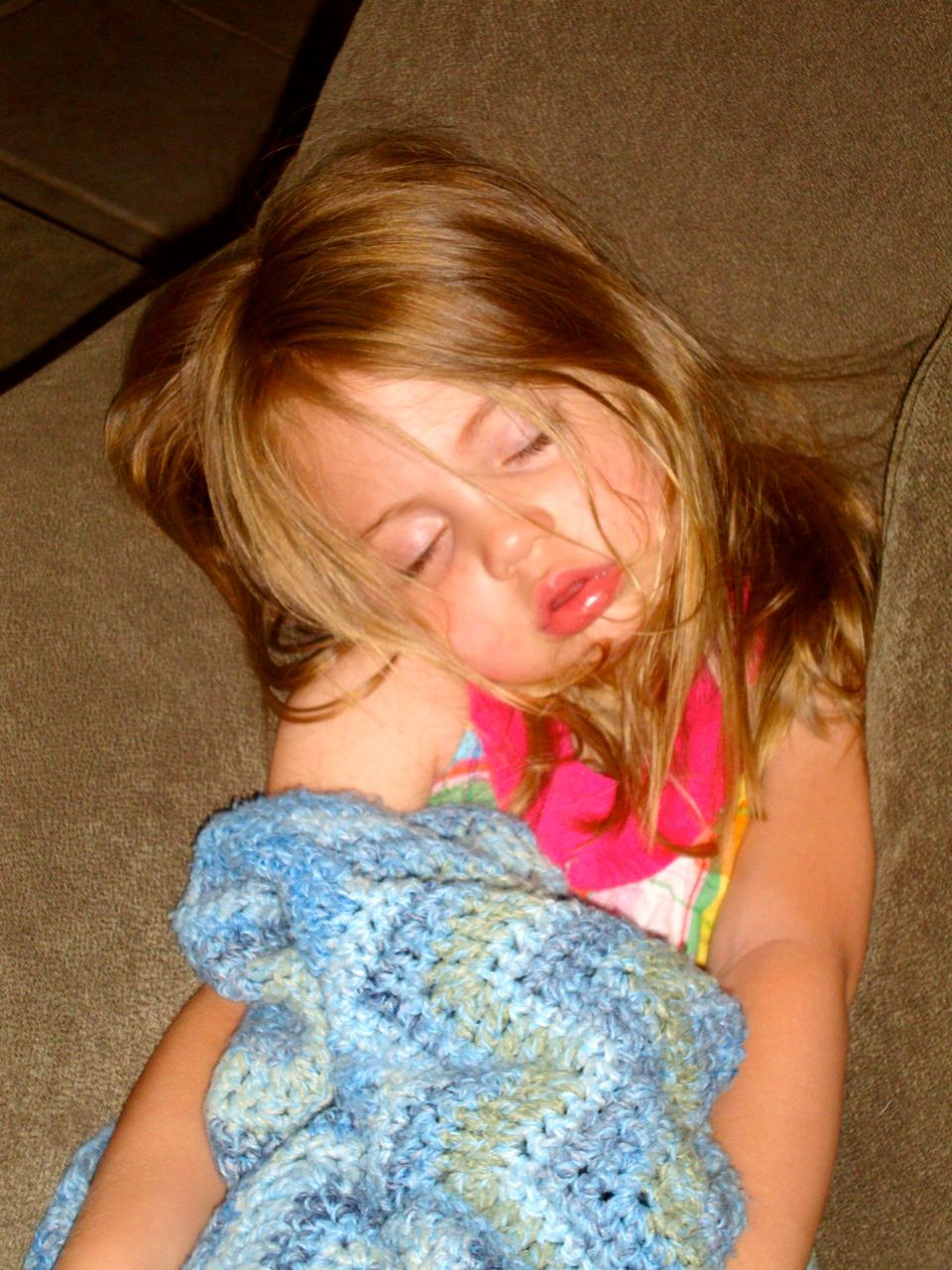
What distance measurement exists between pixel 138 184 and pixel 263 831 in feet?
5.20

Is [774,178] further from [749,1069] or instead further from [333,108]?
[749,1069]

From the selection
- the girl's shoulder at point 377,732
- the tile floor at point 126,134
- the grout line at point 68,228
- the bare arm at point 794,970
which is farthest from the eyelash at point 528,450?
the grout line at point 68,228

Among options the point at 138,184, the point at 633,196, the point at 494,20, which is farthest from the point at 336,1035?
the point at 138,184

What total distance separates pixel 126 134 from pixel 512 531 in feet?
5.21

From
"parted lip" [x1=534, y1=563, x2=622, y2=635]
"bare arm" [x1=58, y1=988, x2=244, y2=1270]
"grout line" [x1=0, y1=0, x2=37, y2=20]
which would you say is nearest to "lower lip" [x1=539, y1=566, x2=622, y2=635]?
"parted lip" [x1=534, y1=563, x2=622, y2=635]

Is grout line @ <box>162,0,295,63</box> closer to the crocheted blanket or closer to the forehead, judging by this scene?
the forehead

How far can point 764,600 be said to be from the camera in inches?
39.3


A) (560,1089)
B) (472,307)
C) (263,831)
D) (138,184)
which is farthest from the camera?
(138,184)

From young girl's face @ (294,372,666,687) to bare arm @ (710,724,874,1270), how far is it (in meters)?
0.17

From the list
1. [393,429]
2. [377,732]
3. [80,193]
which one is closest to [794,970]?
[377,732]

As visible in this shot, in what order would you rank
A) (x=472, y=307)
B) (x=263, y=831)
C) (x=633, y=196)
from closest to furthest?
(x=263, y=831)
(x=472, y=307)
(x=633, y=196)

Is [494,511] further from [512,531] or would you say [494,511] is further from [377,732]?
[377,732]

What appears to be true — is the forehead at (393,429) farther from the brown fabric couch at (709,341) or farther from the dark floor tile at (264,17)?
the dark floor tile at (264,17)

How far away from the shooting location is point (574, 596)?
916 mm
